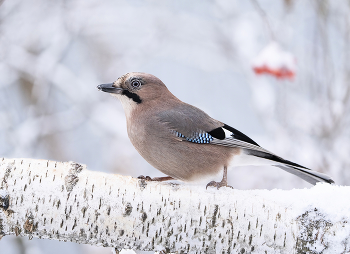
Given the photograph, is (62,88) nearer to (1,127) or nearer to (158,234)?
(1,127)

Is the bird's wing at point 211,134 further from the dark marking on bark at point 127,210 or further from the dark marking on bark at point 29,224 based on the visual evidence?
the dark marking on bark at point 29,224

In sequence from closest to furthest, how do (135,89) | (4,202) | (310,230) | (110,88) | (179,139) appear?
(4,202), (310,230), (179,139), (110,88), (135,89)

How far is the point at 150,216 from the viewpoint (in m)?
2.07

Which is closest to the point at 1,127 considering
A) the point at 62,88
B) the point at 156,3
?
the point at 62,88

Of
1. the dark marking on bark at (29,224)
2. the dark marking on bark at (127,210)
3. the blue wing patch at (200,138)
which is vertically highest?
the blue wing patch at (200,138)

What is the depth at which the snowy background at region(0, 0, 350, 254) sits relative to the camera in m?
5.17

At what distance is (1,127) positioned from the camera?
17.9ft

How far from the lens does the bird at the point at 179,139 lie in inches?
113

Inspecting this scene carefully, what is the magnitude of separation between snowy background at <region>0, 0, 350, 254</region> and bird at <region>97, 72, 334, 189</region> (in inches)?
62.0

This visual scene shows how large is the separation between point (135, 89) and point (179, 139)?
58cm

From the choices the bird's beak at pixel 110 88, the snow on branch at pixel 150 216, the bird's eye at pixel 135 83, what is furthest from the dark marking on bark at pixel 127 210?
the bird's eye at pixel 135 83

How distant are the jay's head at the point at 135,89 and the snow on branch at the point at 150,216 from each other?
107 centimetres

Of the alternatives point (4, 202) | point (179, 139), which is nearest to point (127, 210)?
point (4, 202)

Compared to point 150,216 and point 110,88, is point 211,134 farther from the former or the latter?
point 150,216
